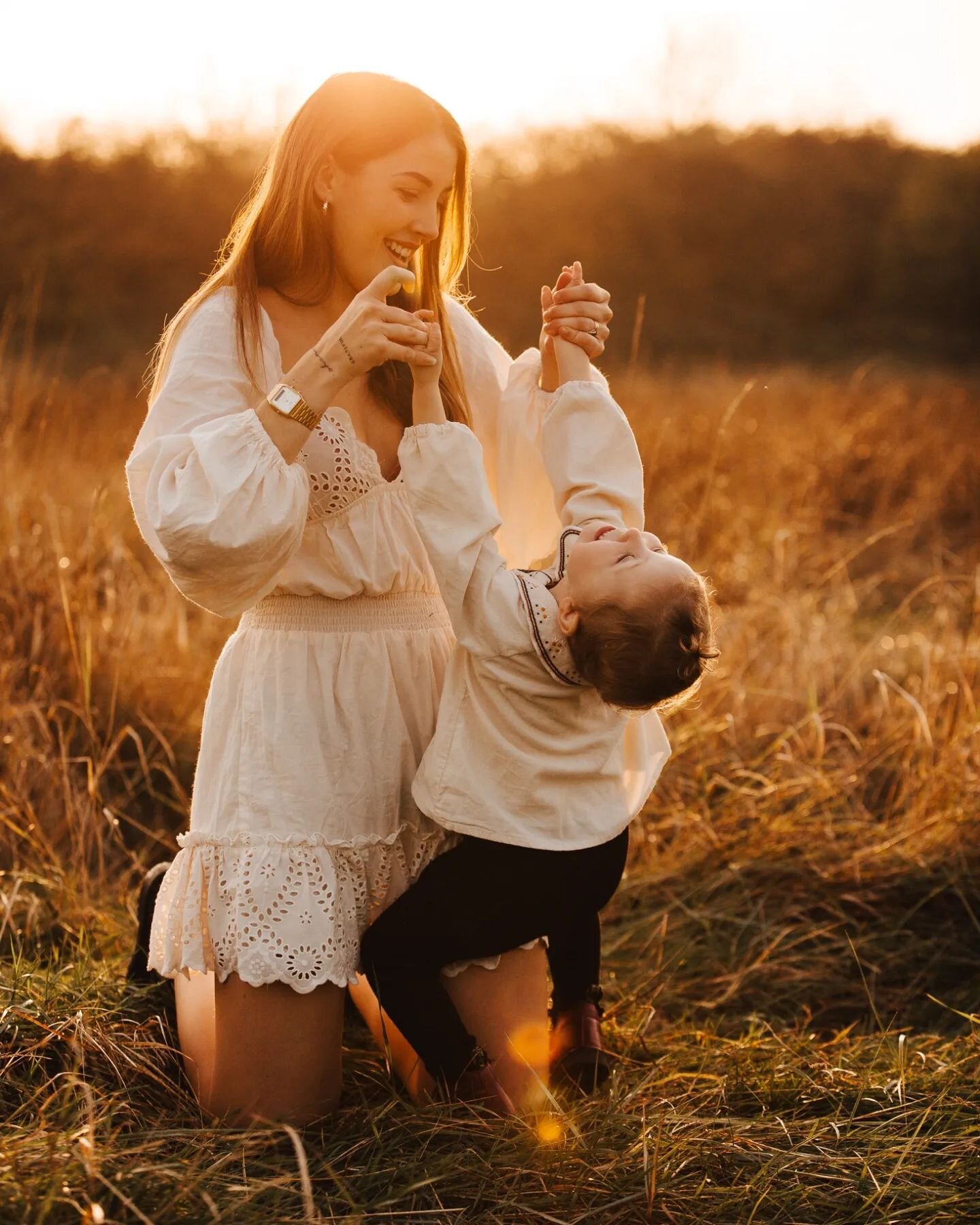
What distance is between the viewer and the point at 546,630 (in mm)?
1781

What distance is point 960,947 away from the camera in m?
2.73

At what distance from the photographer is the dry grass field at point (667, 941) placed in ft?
5.35

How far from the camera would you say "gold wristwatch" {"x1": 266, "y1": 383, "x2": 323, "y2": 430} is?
1750 mm

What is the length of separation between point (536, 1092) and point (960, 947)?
1.27 m

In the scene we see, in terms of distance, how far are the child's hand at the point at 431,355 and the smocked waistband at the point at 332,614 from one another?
0.41 metres

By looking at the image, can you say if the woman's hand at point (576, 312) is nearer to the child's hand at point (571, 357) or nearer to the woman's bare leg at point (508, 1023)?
the child's hand at point (571, 357)

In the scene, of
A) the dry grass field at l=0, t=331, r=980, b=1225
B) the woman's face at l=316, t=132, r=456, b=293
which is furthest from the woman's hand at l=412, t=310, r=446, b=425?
the dry grass field at l=0, t=331, r=980, b=1225

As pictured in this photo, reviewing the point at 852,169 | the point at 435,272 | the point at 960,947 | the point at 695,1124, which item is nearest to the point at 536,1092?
the point at 695,1124

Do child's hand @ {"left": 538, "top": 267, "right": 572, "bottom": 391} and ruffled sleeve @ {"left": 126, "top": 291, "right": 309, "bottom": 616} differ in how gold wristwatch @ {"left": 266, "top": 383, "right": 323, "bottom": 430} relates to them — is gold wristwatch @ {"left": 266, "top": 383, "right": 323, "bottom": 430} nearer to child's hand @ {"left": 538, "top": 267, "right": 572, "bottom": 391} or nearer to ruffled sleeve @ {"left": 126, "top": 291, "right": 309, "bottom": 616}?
ruffled sleeve @ {"left": 126, "top": 291, "right": 309, "bottom": 616}

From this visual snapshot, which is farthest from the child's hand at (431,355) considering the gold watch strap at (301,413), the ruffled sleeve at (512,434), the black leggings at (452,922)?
the black leggings at (452,922)

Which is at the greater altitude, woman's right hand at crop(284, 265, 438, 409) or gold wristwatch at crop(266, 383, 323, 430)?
woman's right hand at crop(284, 265, 438, 409)

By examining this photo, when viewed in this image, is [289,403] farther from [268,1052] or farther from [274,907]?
[268,1052]

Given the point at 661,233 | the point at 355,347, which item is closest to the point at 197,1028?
the point at 355,347

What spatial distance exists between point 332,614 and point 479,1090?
82 cm
